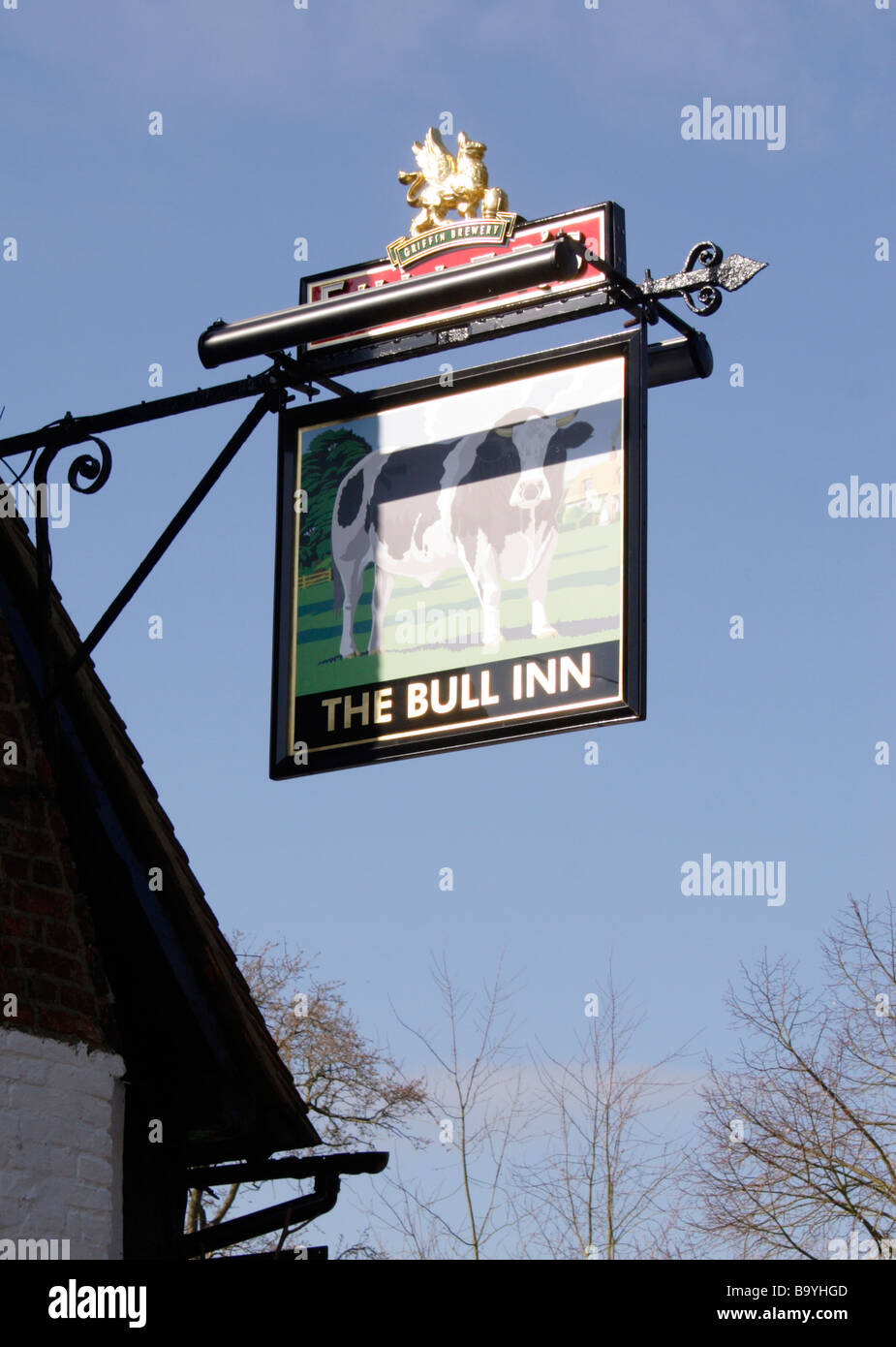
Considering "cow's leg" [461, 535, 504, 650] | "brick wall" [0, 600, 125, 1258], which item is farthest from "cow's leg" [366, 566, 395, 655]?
"brick wall" [0, 600, 125, 1258]

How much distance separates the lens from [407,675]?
24.2ft

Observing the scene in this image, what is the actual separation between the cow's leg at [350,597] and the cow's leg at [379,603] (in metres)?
0.06

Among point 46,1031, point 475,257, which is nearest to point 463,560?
point 475,257

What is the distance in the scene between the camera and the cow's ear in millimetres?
7309

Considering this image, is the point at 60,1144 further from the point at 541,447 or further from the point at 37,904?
the point at 541,447

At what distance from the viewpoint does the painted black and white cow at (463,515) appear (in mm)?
7336

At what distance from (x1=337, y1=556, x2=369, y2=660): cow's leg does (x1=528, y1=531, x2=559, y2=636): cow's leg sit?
2.39 ft

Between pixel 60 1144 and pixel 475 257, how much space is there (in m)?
3.69

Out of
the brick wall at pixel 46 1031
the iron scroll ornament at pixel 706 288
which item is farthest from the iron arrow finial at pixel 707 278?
A: the brick wall at pixel 46 1031

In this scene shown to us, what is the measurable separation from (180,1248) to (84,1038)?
1053 millimetres

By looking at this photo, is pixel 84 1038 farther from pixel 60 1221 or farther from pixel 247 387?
pixel 247 387

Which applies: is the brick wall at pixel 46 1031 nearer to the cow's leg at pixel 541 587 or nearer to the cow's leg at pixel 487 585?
the cow's leg at pixel 487 585
